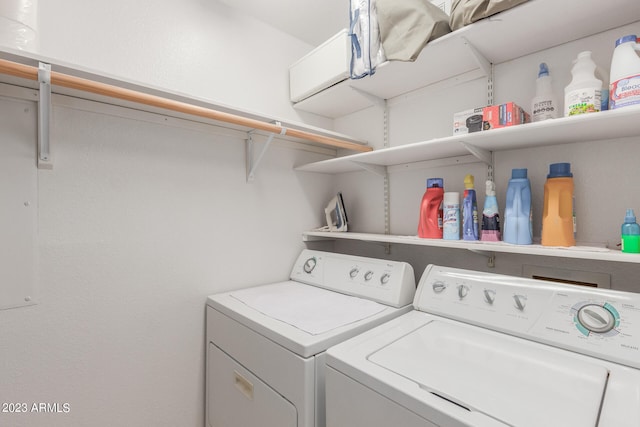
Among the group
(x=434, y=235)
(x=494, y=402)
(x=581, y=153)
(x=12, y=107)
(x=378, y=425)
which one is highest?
(x=12, y=107)

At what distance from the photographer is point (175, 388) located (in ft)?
4.95

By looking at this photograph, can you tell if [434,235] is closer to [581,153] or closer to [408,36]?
[581,153]

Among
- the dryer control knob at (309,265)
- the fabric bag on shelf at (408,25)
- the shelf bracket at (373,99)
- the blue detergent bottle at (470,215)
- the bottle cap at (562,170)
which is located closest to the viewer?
the bottle cap at (562,170)

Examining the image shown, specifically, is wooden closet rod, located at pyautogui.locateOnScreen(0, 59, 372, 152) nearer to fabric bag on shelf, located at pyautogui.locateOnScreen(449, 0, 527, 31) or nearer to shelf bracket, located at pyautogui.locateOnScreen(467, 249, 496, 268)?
fabric bag on shelf, located at pyautogui.locateOnScreen(449, 0, 527, 31)

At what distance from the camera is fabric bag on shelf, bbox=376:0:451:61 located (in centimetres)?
123

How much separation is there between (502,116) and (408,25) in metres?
0.58

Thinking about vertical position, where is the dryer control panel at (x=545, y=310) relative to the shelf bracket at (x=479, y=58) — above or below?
below

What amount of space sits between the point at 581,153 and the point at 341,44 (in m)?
1.29

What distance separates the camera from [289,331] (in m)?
1.11

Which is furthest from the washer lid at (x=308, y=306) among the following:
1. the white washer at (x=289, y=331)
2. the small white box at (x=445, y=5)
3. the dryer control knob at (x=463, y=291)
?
the small white box at (x=445, y=5)

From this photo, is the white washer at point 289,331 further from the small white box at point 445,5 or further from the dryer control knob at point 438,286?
the small white box at point 445,5

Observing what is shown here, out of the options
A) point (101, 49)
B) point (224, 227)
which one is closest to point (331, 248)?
point (224, 227)

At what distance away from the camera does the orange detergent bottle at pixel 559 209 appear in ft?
3.53

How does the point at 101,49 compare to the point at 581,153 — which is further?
the point at 101,49
